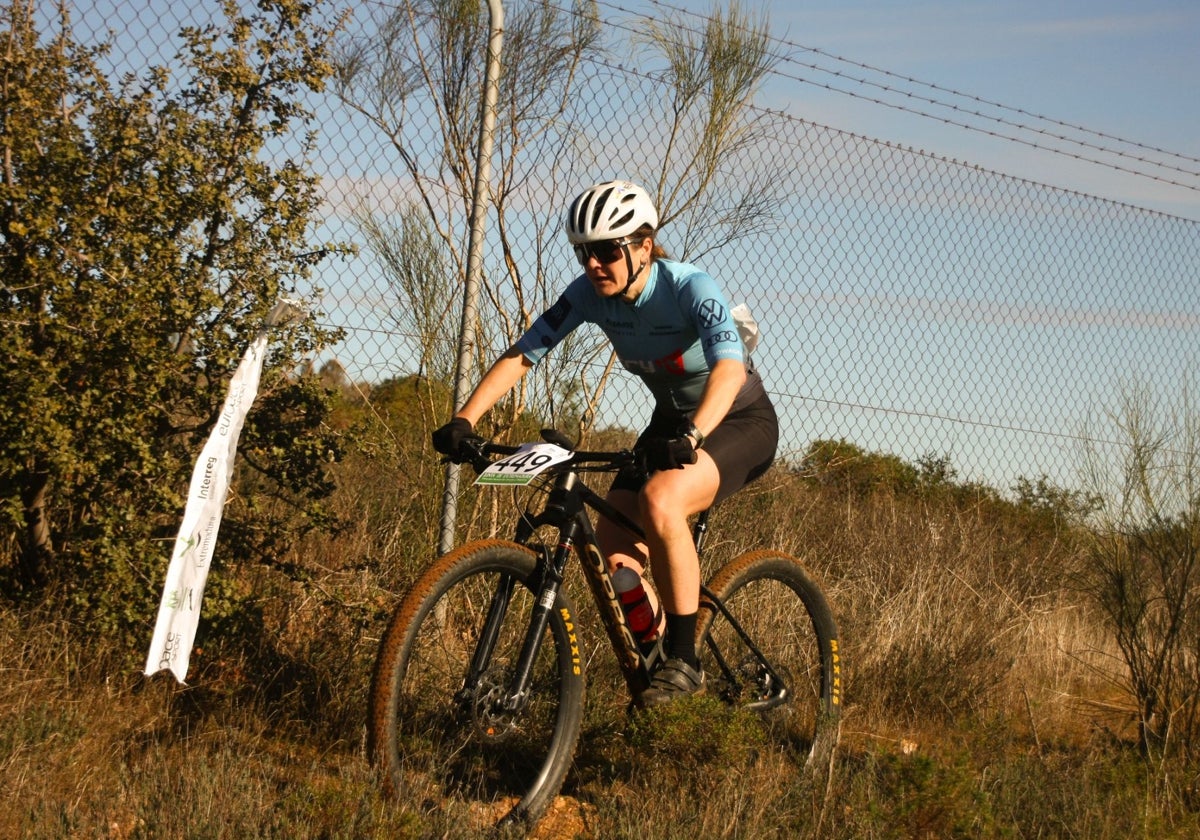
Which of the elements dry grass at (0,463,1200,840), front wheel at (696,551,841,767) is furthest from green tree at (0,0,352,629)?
front wheel at (696,551,841,767)

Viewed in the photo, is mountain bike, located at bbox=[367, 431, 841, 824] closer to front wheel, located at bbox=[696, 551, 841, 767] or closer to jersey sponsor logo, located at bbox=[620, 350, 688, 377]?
front wheel, located at bbox=[696, 551, 841, 767]

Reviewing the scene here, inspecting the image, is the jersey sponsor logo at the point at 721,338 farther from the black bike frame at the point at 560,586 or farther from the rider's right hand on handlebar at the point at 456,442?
the rider's right hand on handlebar at the point at 456,442

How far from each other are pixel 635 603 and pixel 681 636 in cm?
19

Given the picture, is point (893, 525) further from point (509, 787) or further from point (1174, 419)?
point (509, 787)

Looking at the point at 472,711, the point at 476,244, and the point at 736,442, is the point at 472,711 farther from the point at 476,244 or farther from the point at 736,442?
the point at 476,244

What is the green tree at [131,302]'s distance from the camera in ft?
14.2

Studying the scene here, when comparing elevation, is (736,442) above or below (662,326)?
below

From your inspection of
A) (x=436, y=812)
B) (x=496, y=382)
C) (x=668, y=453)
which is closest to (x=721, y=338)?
(x=668, y=453)

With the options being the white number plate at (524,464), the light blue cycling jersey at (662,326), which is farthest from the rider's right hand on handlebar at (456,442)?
the light blue cycling jersey at (662,326)

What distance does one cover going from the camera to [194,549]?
11.6ft

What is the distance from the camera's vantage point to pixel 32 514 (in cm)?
472

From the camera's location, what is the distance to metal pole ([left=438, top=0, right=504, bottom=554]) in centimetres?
525

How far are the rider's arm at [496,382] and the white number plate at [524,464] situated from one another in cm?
48

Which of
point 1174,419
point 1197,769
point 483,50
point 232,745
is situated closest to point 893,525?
point 1174,419
